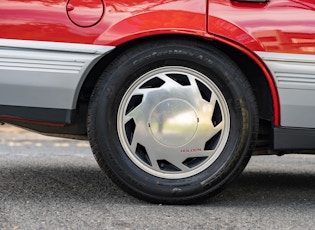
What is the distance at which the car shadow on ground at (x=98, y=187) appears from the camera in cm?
361

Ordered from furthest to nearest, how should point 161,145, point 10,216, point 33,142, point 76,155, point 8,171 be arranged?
point 33,142 → point 76,155 → point 8,171 → point 161,145 → point 10,216

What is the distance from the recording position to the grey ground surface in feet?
10.0

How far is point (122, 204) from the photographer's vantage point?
3428 mm

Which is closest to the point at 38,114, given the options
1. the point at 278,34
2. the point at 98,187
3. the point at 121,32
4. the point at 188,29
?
the point at 121,32

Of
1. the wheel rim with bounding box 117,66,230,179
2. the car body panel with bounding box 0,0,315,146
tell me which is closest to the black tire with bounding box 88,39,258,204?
the wheel rim with bounding box 117,66,230,179

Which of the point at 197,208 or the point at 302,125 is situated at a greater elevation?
the point at 302,125

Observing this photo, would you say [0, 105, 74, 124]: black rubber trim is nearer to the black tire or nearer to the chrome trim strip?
the black tire

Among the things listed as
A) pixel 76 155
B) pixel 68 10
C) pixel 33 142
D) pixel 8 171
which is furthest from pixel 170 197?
pixel 33 142

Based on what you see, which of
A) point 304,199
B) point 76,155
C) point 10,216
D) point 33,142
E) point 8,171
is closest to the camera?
point 10,216

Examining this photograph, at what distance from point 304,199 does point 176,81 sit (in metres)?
1.05

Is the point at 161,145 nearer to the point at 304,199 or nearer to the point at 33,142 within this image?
the point at 304,199

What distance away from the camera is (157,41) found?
11.2 ft

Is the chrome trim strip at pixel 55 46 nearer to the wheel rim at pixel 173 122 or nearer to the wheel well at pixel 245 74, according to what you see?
the wheel well at pixel 245 74

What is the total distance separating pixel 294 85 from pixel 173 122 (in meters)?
0.64
